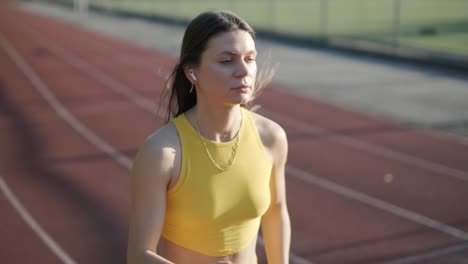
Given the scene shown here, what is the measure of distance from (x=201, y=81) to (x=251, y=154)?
29cm

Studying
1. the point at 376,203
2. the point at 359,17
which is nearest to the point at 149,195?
the point at 376,203

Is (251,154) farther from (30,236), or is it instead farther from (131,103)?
(131,103)


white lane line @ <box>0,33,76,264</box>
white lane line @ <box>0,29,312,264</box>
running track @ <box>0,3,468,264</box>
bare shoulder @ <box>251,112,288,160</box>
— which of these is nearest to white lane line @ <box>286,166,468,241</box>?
running track @ <box>0,3,468,264</box>

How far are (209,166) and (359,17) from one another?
27.1 metres

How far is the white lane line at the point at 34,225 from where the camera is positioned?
7688 millimetres

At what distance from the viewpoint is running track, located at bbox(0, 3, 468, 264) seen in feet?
25.7

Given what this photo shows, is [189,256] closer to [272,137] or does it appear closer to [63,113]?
[272,137]

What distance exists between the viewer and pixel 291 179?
10039 millimetres

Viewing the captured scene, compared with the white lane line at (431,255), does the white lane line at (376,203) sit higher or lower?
lower

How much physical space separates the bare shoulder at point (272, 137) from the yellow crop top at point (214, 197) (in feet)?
0.22

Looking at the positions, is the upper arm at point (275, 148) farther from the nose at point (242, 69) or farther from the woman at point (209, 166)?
the nose at point (242, 69)

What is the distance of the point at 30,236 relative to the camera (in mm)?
8258

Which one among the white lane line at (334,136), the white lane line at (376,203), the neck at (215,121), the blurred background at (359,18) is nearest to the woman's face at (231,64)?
the neck at (215,121)

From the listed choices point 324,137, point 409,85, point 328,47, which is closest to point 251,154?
point 324,137
